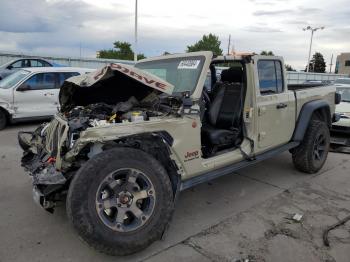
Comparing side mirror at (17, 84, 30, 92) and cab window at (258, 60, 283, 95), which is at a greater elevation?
cab window at (258, 60, 283, 95)

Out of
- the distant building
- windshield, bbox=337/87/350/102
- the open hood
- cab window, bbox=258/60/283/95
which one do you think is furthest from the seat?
the distant building

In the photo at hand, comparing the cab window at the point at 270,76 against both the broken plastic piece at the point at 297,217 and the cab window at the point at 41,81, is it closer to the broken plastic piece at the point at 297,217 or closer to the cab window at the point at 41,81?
the broken plastic piece at the point at 297,217

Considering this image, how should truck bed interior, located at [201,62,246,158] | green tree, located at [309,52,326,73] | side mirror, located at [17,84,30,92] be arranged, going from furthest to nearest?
green tree, located at [309,52,326,73] → side mirror, located at [17,84,30,92] → truck bed interior, located at [201,62,246,158]

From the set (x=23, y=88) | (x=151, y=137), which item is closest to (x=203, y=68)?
(x=151, y=137)

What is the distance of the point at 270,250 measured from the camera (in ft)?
10.8

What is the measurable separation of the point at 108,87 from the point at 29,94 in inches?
233

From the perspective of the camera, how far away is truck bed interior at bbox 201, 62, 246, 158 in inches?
168

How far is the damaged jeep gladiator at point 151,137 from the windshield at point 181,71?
0.02 m

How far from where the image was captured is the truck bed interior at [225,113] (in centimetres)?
427

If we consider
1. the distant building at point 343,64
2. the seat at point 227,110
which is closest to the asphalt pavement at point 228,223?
the seat at point 227,110

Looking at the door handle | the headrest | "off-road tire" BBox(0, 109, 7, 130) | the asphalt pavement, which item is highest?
the headrest

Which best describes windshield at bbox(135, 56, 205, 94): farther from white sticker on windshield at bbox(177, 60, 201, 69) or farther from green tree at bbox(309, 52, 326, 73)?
green tree at bbox(309, 52, 326, 73)

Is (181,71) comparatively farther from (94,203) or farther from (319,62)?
(319,62)

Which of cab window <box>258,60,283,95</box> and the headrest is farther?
the headrest
